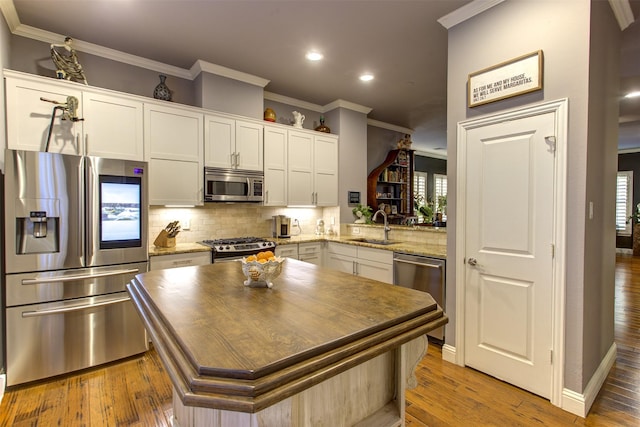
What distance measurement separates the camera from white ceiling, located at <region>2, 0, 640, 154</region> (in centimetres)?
248

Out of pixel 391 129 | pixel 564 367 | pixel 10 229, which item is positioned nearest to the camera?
pixel 564 367

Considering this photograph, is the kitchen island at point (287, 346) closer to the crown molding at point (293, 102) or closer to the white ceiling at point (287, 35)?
the white ceiling at point (287, 35)

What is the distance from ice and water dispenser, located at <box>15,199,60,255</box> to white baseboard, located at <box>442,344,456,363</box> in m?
3.26

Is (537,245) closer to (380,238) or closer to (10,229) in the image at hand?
(380,238)

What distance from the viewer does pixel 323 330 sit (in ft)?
3.21

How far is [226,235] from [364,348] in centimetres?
337

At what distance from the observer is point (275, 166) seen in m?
4.06

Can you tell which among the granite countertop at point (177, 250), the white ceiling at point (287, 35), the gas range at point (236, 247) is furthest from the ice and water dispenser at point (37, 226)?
the white ceiling at point (287, 35)

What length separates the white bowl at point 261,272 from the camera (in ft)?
4.81

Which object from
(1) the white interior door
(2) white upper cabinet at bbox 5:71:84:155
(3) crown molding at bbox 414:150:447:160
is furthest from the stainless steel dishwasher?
(3) crown molding at bbox 414:150:447:160

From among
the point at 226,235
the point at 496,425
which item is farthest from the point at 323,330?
the point at 226,235

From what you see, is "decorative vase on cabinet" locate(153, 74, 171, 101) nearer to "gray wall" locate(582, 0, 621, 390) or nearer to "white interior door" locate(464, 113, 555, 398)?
"white interior door" locate(464, 113, 555, 398)

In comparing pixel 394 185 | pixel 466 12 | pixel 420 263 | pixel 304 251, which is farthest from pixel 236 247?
pixel 394 185

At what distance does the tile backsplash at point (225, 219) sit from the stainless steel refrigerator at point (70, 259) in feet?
2.45
